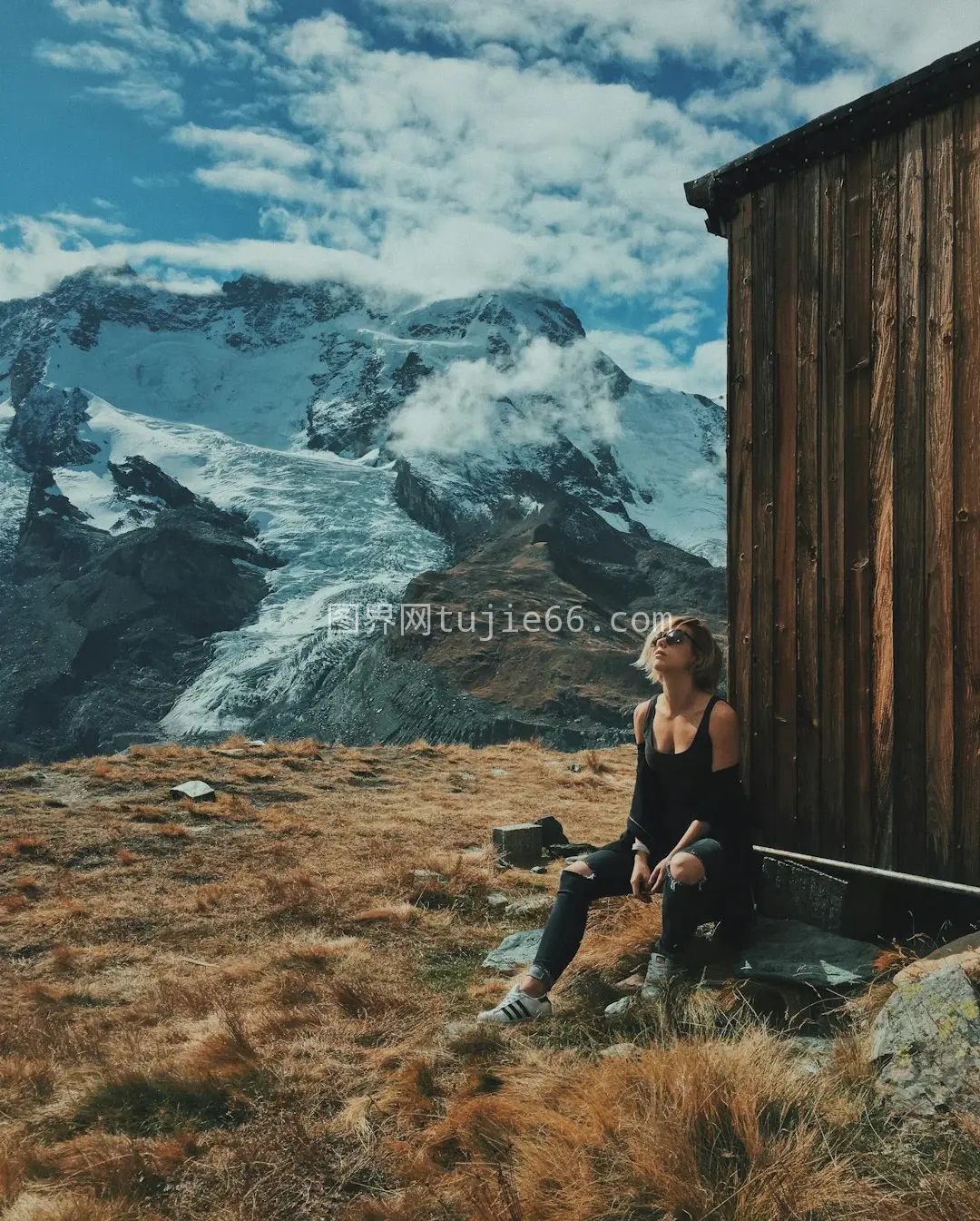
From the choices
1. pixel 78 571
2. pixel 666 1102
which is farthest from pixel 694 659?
pixel 78 571

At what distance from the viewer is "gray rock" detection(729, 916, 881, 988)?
3.81 m

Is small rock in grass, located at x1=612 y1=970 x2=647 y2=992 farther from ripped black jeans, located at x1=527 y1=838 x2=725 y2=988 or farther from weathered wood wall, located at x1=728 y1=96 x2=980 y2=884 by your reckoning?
weathered wood wall, located at x1=728 y1=96 x2=980 y2=884

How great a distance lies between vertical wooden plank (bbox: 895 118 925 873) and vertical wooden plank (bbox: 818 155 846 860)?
0.89 feet

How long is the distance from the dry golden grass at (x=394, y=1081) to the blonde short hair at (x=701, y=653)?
1.29 m

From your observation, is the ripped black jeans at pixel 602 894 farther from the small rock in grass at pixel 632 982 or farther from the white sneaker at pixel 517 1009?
the small rock in grass at pixel 632 982

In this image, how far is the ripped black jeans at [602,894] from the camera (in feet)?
12.7

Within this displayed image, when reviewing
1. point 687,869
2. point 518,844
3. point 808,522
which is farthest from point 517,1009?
point 518,844

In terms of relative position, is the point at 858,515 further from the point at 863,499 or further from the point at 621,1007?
the point at 621,1007

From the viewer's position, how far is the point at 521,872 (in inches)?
283

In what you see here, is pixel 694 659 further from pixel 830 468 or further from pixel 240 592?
pixel 240 592

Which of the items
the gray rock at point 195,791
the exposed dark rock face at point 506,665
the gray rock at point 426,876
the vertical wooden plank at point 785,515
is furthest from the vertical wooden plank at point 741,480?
the exposed dark rock face at point 506,665

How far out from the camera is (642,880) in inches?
161

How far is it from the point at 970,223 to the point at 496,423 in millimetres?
191714

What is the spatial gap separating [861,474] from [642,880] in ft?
6.85
